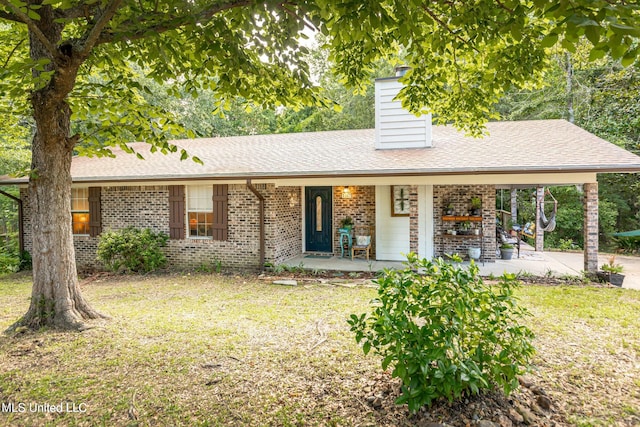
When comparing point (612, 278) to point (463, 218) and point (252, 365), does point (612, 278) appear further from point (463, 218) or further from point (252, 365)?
point (252, 365)

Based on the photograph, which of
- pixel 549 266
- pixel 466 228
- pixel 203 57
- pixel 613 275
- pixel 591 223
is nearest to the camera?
pixel 203 57

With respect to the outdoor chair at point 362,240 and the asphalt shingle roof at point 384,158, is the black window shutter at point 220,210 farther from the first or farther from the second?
the outdoor chair at point 362,240

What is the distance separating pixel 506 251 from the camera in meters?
9.25

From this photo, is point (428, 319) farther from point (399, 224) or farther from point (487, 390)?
point (399, 224)

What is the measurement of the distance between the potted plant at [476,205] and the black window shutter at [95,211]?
980cm

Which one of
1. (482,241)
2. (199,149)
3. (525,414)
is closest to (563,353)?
(525,414)

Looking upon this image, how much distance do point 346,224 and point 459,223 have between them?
9.52 ft

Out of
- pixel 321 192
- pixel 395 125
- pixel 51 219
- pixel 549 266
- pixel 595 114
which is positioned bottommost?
pixel 549 266

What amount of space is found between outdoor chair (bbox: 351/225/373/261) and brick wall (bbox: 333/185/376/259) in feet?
0.33

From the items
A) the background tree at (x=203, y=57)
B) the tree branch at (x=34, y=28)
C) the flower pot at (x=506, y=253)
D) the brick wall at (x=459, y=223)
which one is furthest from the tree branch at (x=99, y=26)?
the flower pot at (x=506, y=253)

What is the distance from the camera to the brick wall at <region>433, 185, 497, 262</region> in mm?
8859

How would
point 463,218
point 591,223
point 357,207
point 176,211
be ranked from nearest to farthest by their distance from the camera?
point 591,223 → point 463,218 → point 176,211 → point 357,207

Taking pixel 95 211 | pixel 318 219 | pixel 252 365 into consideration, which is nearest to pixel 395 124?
pixel 318 219

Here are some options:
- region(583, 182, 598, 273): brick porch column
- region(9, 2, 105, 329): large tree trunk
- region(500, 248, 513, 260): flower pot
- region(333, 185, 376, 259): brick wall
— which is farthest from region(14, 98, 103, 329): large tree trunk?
region(500, 248, 513, 260): flower pot
